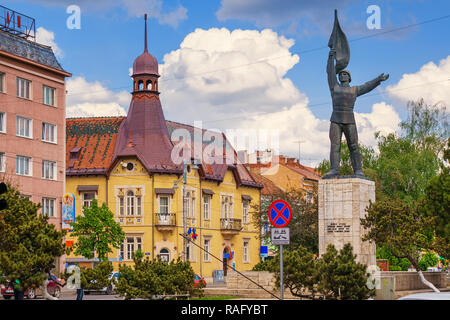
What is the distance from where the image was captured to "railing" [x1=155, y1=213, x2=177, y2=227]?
6791 centimetres

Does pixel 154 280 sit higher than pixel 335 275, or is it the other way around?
pixel 335 275

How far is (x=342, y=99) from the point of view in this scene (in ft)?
101

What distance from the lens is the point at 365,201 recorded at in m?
30.4

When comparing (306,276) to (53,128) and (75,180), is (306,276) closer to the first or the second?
(53,128)

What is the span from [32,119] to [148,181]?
15.6m

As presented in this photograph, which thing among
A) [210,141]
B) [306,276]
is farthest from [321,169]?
[306,276]

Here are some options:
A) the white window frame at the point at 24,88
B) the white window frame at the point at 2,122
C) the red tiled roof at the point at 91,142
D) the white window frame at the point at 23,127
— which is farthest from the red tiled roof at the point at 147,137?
the white window frame at the point at 2,122

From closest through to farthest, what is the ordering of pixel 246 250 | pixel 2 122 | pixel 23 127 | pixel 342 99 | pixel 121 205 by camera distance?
pixel 342 99 → pixel 2 122 → pixel 23 127 → pixel 121 205 → pixel 246 250

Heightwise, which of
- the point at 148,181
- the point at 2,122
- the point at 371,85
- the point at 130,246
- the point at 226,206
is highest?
the point at 2,122

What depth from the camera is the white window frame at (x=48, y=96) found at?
184ft

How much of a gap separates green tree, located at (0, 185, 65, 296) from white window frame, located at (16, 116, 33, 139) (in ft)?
94.2

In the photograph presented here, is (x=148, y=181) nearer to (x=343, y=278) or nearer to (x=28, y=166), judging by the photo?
(x=28, y=166)

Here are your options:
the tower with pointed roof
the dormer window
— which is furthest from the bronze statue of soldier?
the dormer window

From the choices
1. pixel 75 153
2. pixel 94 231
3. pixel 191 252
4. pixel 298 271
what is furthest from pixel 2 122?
pixel 298 271
